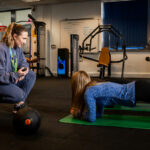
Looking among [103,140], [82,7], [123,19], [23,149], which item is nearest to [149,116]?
[103,140]

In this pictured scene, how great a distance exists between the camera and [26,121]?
1.54 metres

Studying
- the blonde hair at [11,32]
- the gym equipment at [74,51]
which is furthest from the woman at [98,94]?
the gym equipment at [74,51]

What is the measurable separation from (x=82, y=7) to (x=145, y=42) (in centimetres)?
233

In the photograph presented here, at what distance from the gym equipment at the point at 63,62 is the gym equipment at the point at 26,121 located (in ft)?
17.3

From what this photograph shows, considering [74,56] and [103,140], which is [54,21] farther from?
[103,140]

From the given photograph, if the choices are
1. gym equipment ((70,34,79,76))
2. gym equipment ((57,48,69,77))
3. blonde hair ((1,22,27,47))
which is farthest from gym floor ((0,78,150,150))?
gym equipment ((57,48,69,77))

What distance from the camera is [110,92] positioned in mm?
1864

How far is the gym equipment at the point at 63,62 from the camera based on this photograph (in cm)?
686

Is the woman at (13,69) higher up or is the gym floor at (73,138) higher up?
the woman at (13,69)

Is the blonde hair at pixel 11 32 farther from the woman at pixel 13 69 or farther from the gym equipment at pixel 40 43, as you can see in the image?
the gym equipment at pixel 40 43

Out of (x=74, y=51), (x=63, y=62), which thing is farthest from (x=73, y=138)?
(x=63, y=62)

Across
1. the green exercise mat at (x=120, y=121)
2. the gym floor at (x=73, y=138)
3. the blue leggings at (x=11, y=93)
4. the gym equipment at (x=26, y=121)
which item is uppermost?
the blue leggings at (x=11, y=93)

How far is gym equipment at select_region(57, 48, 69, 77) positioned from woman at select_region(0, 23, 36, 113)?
15.4 ft

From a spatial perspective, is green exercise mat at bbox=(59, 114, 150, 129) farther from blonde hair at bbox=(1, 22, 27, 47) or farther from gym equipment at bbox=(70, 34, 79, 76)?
gym equipment at bbox=(70, 34, 79, 76)
